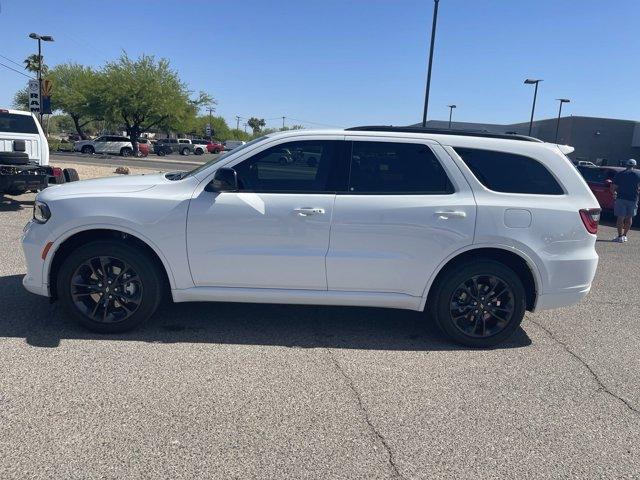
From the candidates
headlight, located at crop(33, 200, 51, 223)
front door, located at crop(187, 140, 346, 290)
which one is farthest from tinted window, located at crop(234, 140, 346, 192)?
headlight, located at crop(33, 200, 51, 223)

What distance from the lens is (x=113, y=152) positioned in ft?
143

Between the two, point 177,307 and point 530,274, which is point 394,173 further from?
point 177,307

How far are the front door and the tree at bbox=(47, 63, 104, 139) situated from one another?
148 ft

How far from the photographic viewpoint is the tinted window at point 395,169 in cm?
451

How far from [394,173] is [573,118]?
5865cm

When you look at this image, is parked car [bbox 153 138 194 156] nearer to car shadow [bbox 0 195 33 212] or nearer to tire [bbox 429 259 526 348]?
car shadow [bbox 0 195 33 212]

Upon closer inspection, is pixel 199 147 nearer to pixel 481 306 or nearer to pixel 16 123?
pixel 16 123

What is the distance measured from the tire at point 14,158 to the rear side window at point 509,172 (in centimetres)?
906

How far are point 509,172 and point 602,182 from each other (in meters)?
12.0

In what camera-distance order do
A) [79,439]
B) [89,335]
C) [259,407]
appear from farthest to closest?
[89,335] < [259,407] < [79,439]

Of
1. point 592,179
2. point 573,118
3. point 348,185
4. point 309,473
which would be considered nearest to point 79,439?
point 309,473

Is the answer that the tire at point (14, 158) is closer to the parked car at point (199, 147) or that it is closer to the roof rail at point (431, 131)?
the roof rail at point (431, 131)

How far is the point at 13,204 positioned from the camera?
37.4 ft

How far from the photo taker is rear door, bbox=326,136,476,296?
14.4ft
